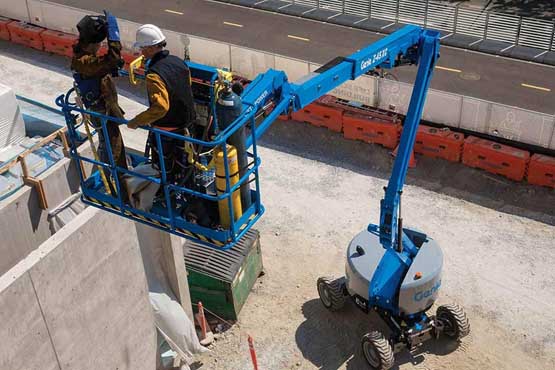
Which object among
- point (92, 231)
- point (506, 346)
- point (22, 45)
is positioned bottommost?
point (506, 346)

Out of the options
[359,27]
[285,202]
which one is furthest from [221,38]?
[285,202]

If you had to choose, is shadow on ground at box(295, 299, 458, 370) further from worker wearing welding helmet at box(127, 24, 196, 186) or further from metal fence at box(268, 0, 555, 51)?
metal fence at box(268, 0, 555, 51)

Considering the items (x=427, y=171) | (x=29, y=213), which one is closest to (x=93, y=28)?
(x=29, y=213)

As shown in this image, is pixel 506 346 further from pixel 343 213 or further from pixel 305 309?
pixel 343 213

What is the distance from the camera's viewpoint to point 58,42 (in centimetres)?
2791

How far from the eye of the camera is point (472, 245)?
59.8 ft

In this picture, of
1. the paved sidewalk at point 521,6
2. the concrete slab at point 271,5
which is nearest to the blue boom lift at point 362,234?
the concrete slab at point 271,5

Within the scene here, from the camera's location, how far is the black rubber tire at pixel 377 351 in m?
14.5

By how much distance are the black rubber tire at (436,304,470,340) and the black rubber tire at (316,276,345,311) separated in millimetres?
2268

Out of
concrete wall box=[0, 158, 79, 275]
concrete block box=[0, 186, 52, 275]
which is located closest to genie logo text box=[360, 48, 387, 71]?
concrete wall box=[0, 158, 79, 275]

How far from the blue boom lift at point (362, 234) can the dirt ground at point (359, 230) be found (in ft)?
2.83

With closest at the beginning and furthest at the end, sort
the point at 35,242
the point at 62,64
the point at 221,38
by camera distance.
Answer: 1. the point at 35,242
2. the point at 62,64
3. the point at 221,38

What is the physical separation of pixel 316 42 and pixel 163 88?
20.8 metres

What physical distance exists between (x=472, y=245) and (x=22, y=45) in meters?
20.9
